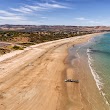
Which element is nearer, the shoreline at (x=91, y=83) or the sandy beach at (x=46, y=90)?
the sandy beach at (x=46, y=90)

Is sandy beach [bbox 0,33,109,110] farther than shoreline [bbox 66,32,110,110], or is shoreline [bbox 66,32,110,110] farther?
shoreline [bbox 66,32,110,110]

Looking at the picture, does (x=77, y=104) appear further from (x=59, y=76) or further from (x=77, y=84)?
(x=59, y=76)

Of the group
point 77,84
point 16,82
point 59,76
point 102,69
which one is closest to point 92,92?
point 77,84

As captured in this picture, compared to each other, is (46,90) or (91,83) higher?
(46,90)

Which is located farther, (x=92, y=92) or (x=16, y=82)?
(x=16, y=82)

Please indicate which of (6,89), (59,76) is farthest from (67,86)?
(6,89)

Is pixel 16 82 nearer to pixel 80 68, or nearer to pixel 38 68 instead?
pixel 38 68

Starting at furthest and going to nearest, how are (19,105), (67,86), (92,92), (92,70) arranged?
(92,70), (67,86), (92,92), (19,105)

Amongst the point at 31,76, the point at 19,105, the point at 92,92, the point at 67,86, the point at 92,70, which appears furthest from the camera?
the point at 92,70

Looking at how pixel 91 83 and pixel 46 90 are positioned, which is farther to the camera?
pixel 91 83
